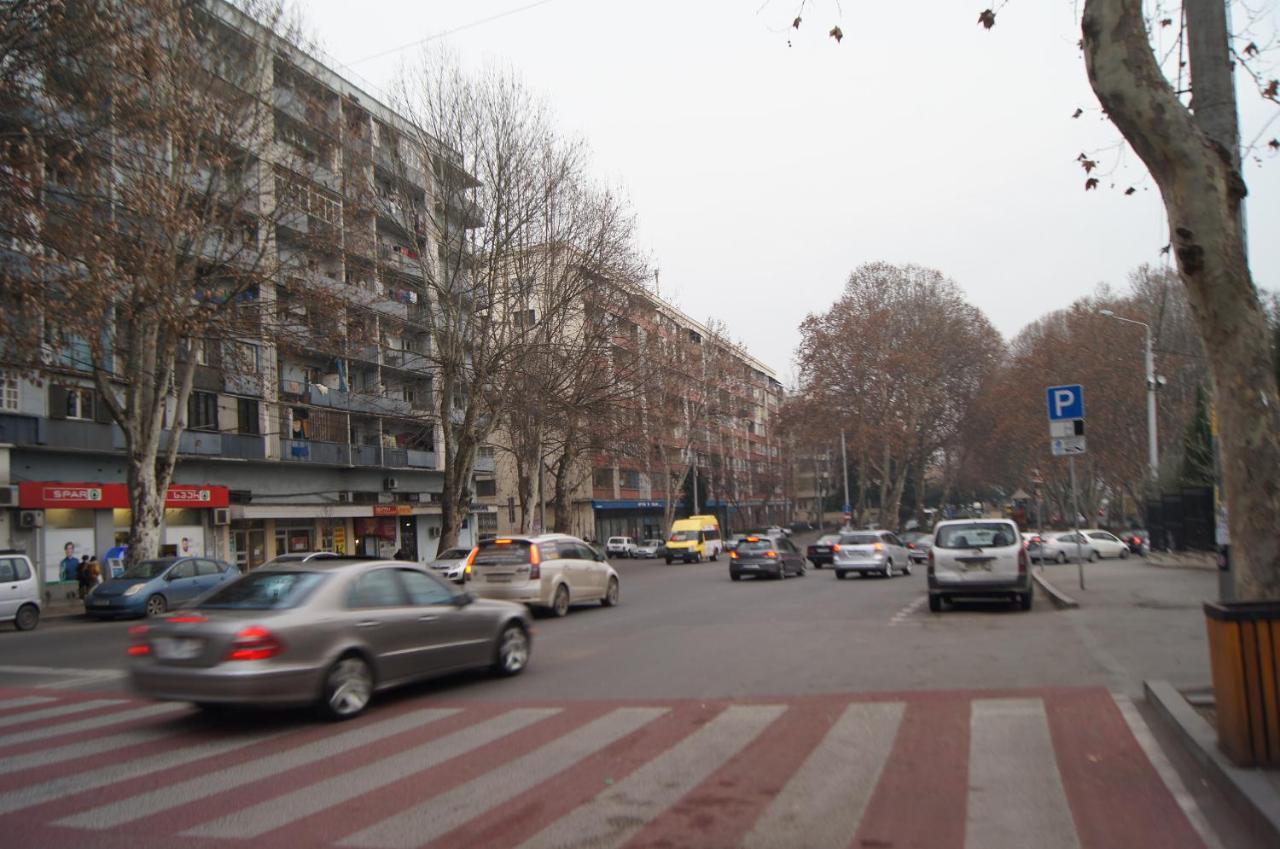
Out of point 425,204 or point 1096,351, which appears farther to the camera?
point 1096,351

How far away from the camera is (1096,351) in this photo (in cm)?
4906

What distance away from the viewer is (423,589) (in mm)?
9469

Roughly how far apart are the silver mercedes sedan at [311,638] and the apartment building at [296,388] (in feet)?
40.6

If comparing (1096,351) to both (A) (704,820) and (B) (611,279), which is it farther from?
(A) (704,820)


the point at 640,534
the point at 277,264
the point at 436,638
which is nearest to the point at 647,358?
the point at 277,264

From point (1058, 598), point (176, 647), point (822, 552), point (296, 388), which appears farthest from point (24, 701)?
point (822, 552)

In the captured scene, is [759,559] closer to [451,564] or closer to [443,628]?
[451,564]

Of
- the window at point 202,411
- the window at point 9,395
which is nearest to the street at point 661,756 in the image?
the window at point 9,395

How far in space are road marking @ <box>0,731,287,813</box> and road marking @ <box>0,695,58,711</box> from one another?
3.85m

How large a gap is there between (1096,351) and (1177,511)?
22832mm

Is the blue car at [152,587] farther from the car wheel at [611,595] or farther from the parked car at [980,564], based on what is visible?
the parked car at [980,564]

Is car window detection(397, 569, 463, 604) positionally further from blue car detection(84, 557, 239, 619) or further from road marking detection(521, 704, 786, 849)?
blue car detection(84, 557, 239, 619)

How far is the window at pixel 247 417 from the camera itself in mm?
36469

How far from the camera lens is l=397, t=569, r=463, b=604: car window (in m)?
9.30
